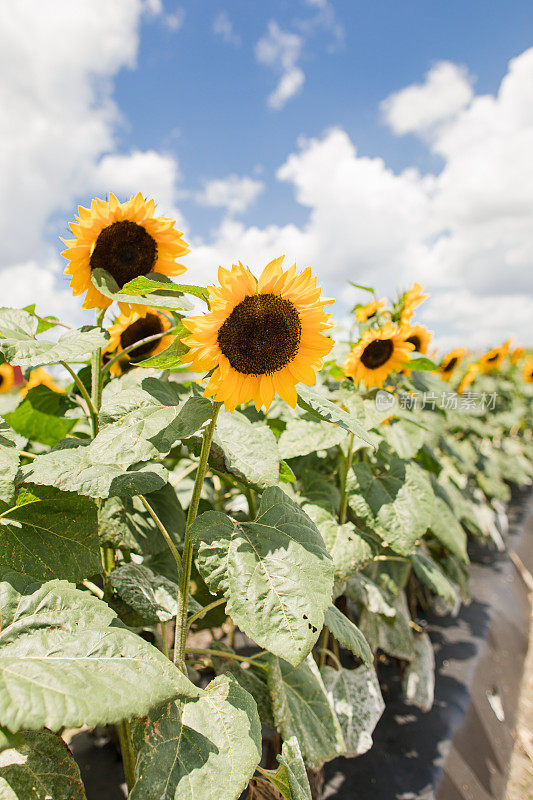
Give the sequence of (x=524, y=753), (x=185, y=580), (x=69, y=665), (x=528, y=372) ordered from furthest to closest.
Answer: (x=528, y=372) → (x=524, y=753) → (x=185, y=580) → (x=69, y=665)

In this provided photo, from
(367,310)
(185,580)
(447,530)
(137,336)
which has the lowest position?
(185,580)

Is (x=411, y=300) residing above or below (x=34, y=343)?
above

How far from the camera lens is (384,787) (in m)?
1.88

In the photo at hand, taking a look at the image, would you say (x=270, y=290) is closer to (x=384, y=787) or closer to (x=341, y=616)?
(x=341, y=616)

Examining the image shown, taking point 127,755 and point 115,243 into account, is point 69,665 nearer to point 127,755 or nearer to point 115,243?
point 127,755

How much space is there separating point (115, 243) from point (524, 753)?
9.66 feet

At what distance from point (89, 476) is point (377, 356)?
1.11 metres

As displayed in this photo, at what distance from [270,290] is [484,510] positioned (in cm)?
391

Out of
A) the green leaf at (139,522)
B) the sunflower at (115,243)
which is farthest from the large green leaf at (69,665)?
the sunflower at (115,243)

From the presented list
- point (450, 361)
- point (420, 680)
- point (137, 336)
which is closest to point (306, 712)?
point (137, 336)

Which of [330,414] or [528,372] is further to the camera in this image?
[528,372]

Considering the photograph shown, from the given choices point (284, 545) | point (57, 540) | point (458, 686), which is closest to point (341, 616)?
point (284, 545)

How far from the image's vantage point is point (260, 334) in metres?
0.94

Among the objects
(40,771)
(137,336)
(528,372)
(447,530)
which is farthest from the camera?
(528,372)
